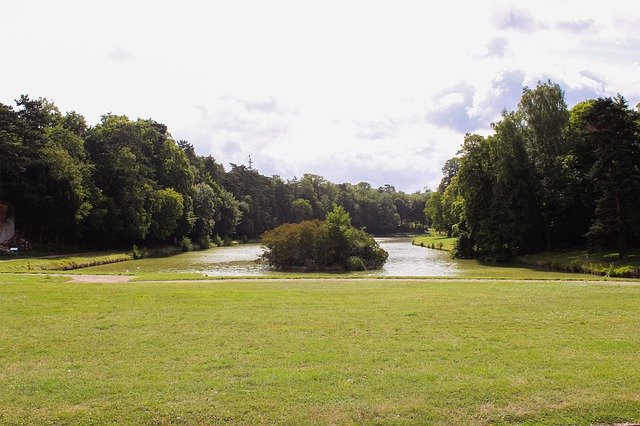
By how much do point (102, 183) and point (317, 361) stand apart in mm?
60337

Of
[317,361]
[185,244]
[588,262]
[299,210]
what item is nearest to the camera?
[317,361]

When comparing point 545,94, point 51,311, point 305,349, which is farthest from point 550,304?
point 545,94

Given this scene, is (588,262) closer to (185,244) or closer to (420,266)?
(420,266)

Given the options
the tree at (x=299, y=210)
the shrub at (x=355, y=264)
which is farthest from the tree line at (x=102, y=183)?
the shrub at (x=355, y=264)

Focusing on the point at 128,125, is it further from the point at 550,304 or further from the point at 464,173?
the point at 550,304

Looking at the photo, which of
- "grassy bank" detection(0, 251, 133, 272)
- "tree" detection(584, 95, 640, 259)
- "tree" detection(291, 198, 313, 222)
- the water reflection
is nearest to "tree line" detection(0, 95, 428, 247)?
"grassy bank" detection(0, 251, 133, 272)

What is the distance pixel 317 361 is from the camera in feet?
30.1

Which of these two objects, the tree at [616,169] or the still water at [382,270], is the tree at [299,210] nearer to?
the still water at [382,270]

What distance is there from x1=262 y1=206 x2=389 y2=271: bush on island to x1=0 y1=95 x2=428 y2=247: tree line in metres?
22.1

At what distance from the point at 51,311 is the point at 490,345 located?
11381 mm

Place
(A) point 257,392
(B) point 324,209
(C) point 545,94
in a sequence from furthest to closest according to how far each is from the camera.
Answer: (B) point 324,209
(C) point 545,94
(A) point 257,392

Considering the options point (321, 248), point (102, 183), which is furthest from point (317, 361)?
point (102, 183)

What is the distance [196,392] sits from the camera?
768cm

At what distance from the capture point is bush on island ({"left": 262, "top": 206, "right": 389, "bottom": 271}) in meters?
45.7
